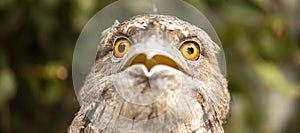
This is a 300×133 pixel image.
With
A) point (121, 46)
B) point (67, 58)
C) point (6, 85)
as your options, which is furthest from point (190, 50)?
point (67, 58)

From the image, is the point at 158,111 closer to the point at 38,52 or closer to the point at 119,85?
the point at 119,85

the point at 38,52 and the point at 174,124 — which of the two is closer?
the point at 174,124

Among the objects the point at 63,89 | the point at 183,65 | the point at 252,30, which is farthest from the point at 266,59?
the point at 183,65

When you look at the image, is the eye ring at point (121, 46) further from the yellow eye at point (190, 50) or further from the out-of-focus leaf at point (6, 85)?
the out-of-focus leaf at point (6, 85)

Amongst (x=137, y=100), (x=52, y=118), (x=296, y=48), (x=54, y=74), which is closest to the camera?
(x=137, y=100)

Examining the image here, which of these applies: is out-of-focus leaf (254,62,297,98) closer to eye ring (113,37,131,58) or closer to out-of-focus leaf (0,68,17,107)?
out-of-focus leaf (0,68,17,107)

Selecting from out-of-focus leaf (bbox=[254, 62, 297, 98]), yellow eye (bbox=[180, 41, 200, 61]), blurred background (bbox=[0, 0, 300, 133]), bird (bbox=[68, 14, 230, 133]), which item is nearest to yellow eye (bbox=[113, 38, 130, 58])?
bird (bbox=[68, 14, 230, 133])

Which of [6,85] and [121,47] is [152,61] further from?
[6,85]

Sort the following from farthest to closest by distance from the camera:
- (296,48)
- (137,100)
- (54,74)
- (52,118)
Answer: (296,48)
(52,118)
(54,74)
(137,100)
